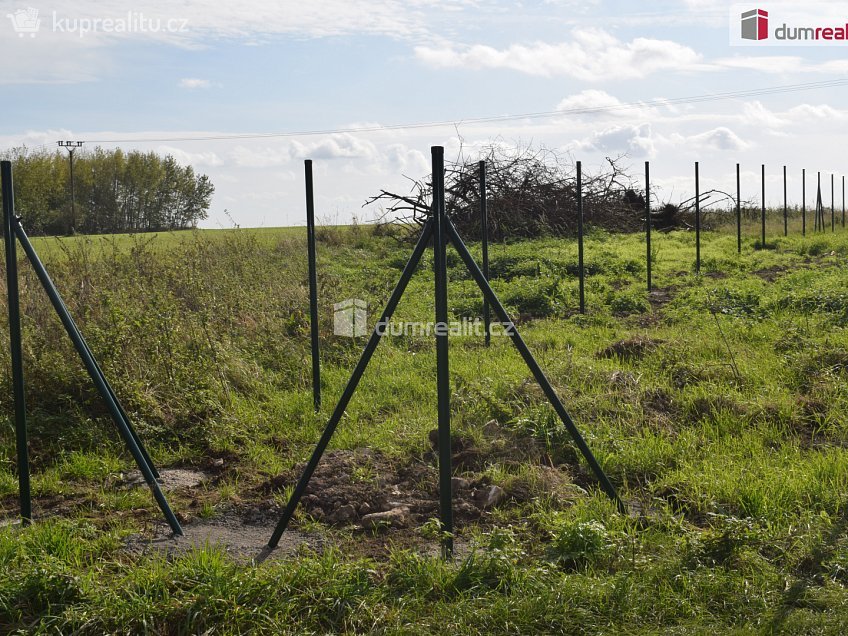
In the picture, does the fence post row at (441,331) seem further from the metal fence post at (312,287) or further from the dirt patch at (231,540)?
the metal fence post at (312,287)

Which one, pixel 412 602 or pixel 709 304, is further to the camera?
pixel 709 304

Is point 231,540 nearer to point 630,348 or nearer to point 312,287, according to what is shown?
point 312,287

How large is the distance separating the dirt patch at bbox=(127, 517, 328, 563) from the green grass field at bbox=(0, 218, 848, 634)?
0.09m

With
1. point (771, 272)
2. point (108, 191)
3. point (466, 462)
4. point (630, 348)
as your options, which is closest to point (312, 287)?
point (466, 462)

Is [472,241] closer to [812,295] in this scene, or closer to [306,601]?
[812,295]

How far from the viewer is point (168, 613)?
3.21 metres

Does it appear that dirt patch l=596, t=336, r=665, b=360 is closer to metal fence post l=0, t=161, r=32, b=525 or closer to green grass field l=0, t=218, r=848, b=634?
green grass field l=0, t=218, r=848, b=634

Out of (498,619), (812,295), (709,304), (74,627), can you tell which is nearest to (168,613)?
(74,627)

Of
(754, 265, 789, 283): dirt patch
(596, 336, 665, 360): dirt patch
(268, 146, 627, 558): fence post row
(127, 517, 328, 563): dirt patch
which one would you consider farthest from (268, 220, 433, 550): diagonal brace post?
(754, 265, 789, 283): dirt patch

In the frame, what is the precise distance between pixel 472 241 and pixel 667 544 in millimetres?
14704

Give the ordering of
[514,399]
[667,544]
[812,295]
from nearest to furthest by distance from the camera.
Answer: [667,544], [514,399], [812,295]

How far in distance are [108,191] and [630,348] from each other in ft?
151

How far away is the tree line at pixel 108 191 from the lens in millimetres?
41156

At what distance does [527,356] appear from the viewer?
4.00 metres
